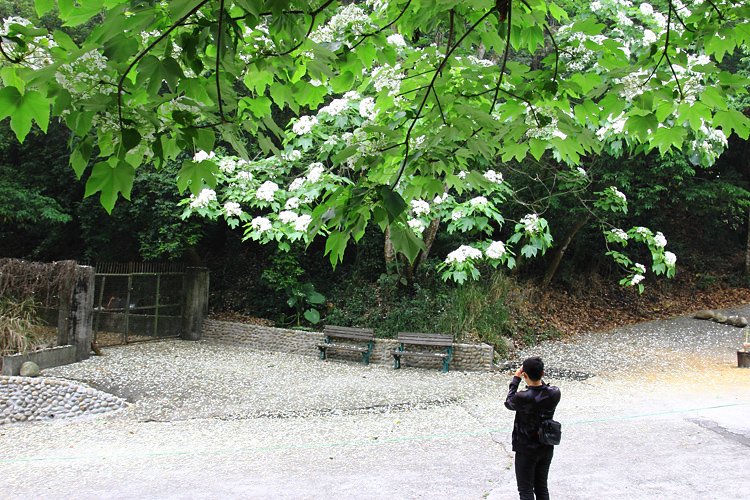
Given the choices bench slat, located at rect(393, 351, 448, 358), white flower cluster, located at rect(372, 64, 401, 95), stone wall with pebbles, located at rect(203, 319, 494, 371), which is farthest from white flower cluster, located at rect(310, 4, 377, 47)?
stone wall with pebbles, located at rect(203, 319, 494, 371)

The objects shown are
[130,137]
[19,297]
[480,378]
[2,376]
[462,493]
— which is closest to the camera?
[130,137]

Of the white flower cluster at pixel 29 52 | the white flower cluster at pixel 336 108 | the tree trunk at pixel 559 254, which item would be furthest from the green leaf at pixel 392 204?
the tree trunk at pixel 559 254

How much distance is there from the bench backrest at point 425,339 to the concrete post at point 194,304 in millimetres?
4867

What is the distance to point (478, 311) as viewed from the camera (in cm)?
1030

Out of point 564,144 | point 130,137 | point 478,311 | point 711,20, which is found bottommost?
point 478,311

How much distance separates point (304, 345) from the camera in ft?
35.4

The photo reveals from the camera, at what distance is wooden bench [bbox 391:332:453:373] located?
923cm

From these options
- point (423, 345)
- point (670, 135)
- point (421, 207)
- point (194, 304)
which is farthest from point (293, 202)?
point (194, 304)

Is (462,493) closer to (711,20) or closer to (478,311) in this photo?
(711,20)

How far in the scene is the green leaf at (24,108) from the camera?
138 centimetres

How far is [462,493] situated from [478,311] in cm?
632

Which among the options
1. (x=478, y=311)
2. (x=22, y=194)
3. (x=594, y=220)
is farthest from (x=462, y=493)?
(x=22, y=194)

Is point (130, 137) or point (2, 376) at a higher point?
point (130, 137)

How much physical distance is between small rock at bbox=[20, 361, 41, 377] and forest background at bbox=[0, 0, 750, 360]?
13.6ft
